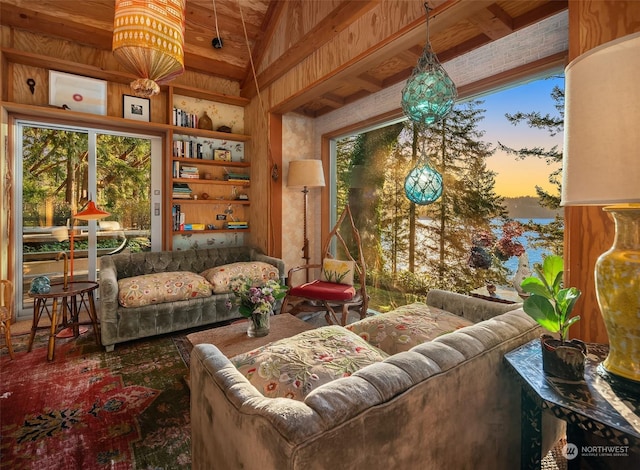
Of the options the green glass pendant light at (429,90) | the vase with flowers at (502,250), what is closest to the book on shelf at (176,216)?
the green glass pendant light at (429,90)

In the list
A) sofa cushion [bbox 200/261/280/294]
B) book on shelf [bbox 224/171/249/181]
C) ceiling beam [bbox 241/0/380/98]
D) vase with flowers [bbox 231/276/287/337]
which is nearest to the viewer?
vase with flowers [bbox 231/276/287/337]

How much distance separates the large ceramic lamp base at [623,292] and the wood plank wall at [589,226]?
0.63 meters

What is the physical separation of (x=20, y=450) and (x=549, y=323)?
245 cm

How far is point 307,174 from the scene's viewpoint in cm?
385

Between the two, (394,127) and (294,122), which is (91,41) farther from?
(394,127)

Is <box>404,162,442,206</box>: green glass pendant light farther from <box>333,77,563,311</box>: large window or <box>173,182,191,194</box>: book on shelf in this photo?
<box>173,182,191,194</box>: book on shelf

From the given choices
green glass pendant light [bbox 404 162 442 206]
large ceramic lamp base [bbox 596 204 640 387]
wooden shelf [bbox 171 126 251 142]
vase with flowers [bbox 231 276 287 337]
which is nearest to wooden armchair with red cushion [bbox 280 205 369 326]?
green glass pendant light [bbox 404 162 442 206]

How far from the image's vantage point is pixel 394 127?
361 cm

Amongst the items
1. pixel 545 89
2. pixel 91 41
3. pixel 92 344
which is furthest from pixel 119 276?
pixel 545 89

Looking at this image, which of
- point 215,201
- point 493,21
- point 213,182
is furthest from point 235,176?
point 493,21

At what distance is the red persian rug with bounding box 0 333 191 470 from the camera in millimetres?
1533

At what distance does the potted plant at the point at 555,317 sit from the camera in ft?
3.17

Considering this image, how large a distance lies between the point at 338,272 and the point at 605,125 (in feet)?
9.06

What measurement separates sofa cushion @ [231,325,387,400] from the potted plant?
55 centimetres
